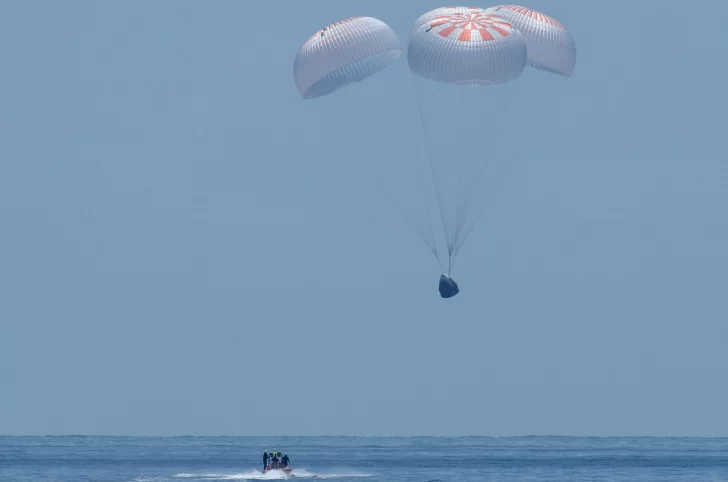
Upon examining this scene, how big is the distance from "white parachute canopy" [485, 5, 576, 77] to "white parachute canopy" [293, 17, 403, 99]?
117 inches

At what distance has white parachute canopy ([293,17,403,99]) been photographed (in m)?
36.4

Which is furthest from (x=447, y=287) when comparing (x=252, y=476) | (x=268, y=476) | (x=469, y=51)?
(x=252, y=476)

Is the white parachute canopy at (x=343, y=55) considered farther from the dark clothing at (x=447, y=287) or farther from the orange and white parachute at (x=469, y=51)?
the dark clothing at (x=447, y=287)

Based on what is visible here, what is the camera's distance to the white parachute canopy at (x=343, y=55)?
3638 cm

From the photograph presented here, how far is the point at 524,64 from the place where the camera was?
36.2m

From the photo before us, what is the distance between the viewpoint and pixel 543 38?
37312mm

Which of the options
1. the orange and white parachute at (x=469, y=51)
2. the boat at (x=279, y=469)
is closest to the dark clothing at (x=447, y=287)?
the orange and white parachute at (x=469, y=51)

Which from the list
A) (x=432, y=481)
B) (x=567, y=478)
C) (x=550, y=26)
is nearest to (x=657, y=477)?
(x=567, y=478)

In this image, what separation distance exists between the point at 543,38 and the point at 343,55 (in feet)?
18.0

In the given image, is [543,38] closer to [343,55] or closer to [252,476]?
[343,55]

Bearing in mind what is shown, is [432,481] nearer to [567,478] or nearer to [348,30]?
[567,478]

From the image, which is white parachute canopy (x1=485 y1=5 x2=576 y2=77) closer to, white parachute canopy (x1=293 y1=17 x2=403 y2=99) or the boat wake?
white parachute canopy (x1=293 y1=17 x2=403 y2=99)

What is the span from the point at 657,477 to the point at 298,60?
30.9 meters

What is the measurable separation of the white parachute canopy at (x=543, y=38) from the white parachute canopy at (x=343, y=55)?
296 centimetres
